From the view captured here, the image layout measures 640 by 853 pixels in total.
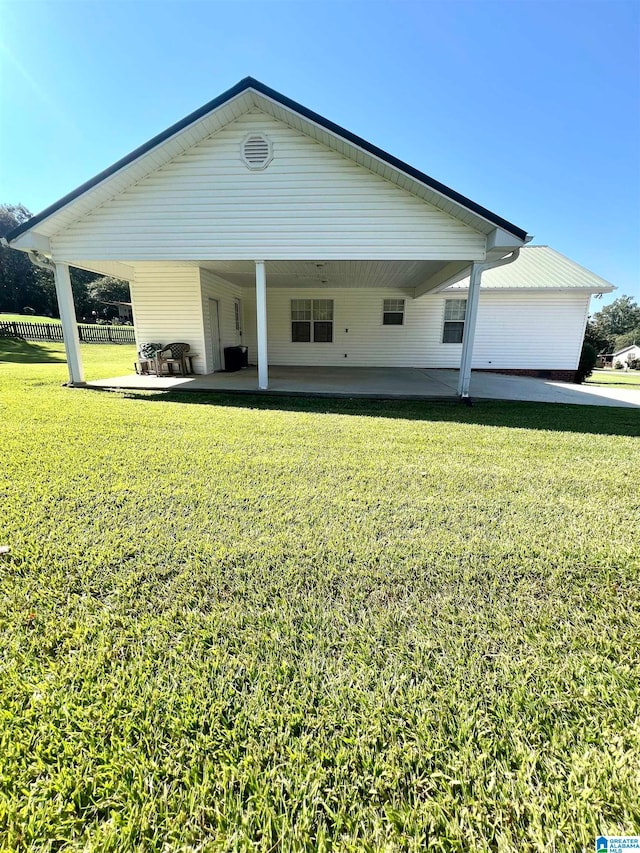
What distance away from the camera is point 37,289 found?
48.4 m

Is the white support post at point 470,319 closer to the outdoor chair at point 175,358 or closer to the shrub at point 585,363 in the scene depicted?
the outdoor chair at point 175,358

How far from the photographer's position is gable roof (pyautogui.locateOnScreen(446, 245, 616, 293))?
41.1 ft

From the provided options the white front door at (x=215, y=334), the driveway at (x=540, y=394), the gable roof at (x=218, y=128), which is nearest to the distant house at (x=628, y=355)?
the driveway at (x=540, y=394)

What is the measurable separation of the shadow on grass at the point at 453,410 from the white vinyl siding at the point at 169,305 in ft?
10.4

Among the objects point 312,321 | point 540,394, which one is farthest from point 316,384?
point 540,394

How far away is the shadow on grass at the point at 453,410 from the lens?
5.92 meters

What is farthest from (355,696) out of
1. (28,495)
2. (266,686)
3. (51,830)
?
(28,495)

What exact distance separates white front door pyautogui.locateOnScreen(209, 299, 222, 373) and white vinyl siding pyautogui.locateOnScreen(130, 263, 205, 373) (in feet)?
2.16

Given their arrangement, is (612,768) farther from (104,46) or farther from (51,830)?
(104,46)

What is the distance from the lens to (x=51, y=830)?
1017mm

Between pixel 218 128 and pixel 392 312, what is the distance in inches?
322

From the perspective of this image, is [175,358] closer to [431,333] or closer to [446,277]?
[446,277]

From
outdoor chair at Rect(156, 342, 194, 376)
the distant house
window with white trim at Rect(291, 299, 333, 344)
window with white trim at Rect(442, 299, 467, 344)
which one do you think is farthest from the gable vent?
the distant house

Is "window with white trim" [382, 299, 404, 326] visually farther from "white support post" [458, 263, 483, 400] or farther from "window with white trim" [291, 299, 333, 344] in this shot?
"white support post" [458, 263, 483, 400]
